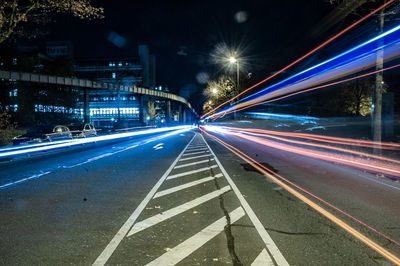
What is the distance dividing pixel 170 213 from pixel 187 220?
1.79 feet

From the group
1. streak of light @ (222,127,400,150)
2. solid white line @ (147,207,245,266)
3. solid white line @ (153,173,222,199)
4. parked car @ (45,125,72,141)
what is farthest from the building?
solid white line @ (147,207,245,266)

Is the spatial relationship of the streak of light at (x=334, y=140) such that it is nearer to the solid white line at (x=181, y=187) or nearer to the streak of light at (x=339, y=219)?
the streak of light at (x=339, y=219)

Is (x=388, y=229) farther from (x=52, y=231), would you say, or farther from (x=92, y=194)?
(x=92, y=194)

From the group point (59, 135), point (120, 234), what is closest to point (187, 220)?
point (120, 234)

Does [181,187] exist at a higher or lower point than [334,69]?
lower

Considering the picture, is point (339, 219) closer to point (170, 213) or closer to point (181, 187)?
point (170, 213)

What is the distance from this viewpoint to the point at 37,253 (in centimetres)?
385

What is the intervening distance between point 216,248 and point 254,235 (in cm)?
80

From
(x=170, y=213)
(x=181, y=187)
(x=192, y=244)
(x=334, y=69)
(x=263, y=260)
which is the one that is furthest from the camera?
(x=334, y=69)

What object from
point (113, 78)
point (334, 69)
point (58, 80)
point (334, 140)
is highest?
point (113, 78)

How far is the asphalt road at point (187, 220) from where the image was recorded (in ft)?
12.4

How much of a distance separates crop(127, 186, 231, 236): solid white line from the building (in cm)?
9768

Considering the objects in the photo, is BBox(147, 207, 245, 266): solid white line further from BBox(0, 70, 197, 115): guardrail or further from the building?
the building

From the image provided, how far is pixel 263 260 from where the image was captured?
142 inches
